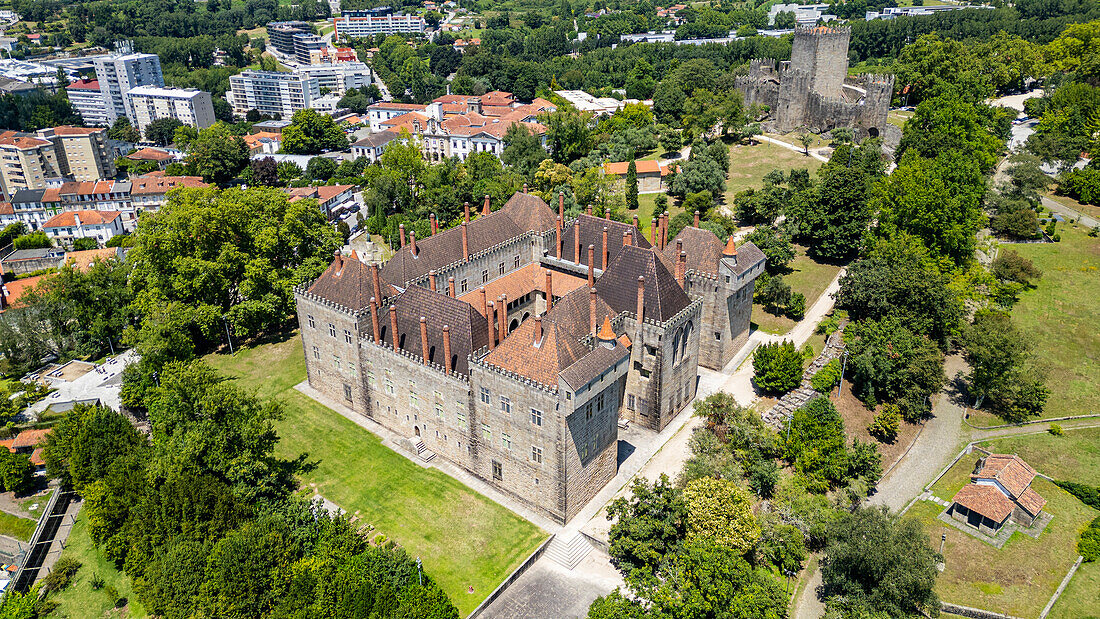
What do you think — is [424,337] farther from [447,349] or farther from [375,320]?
[375,320]

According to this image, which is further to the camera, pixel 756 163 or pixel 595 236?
pixel 756 163

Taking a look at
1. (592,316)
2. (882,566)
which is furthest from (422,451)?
(882,566)

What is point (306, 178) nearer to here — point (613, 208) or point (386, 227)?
point (386, 227)

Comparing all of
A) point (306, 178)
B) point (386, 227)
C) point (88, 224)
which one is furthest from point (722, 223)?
point (88, 224)

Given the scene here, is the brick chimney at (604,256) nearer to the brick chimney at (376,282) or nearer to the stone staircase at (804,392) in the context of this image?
the stone staircase at (804,392)

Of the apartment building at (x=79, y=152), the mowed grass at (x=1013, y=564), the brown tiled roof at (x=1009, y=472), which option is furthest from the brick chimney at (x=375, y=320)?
the apartment building at (x=79, y=152)

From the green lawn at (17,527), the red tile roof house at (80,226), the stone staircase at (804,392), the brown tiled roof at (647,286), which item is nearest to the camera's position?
the green lawn at (17,527)
